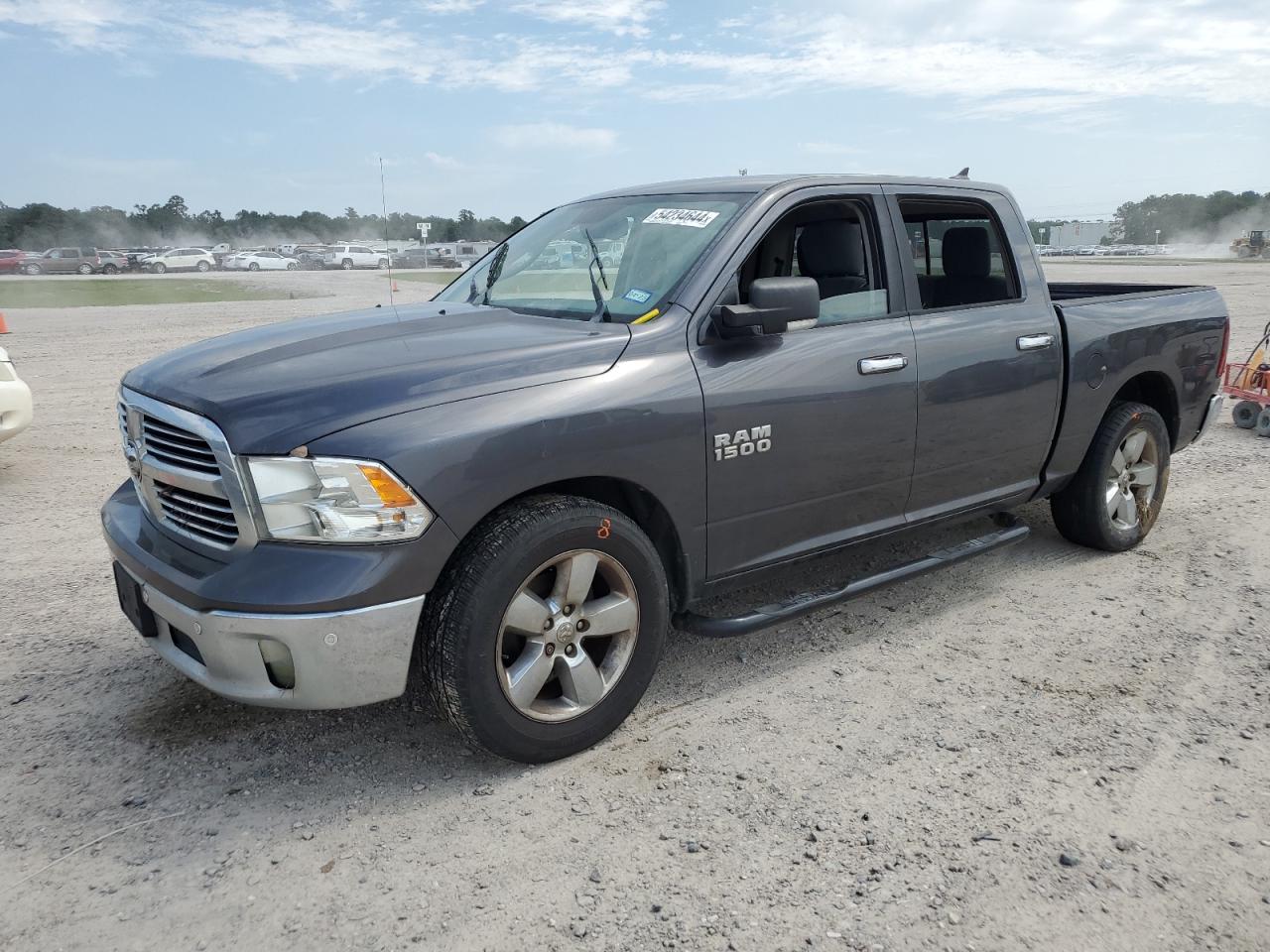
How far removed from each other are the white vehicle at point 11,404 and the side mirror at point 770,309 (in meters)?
5.55

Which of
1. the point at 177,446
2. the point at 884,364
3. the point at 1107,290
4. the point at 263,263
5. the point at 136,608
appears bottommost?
the point at 136,608

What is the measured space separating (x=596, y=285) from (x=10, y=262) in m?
55.3

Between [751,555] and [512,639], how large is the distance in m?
0.98

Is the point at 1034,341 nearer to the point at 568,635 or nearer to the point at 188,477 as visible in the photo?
the point at 568,635

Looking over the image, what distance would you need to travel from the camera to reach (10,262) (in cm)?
4891

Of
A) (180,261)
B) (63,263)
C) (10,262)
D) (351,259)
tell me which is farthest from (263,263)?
(10,262)

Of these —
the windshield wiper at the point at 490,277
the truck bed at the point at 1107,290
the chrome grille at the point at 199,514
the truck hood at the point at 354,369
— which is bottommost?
the chrome grille at the point at 199,514

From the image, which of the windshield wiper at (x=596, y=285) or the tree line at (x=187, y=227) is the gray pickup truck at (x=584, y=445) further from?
the tree line at (x=187, y=227)

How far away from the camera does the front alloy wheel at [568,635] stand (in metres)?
3.11

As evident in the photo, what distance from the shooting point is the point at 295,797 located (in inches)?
123

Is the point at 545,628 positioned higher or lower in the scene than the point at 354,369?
lower

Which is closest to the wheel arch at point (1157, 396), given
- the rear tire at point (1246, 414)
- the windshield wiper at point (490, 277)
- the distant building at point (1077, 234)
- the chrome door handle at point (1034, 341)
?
the chrome door handle at point (1034, 341)

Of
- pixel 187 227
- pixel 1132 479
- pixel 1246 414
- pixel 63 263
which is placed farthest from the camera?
pixel 187 227

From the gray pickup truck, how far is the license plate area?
0.06 ft
